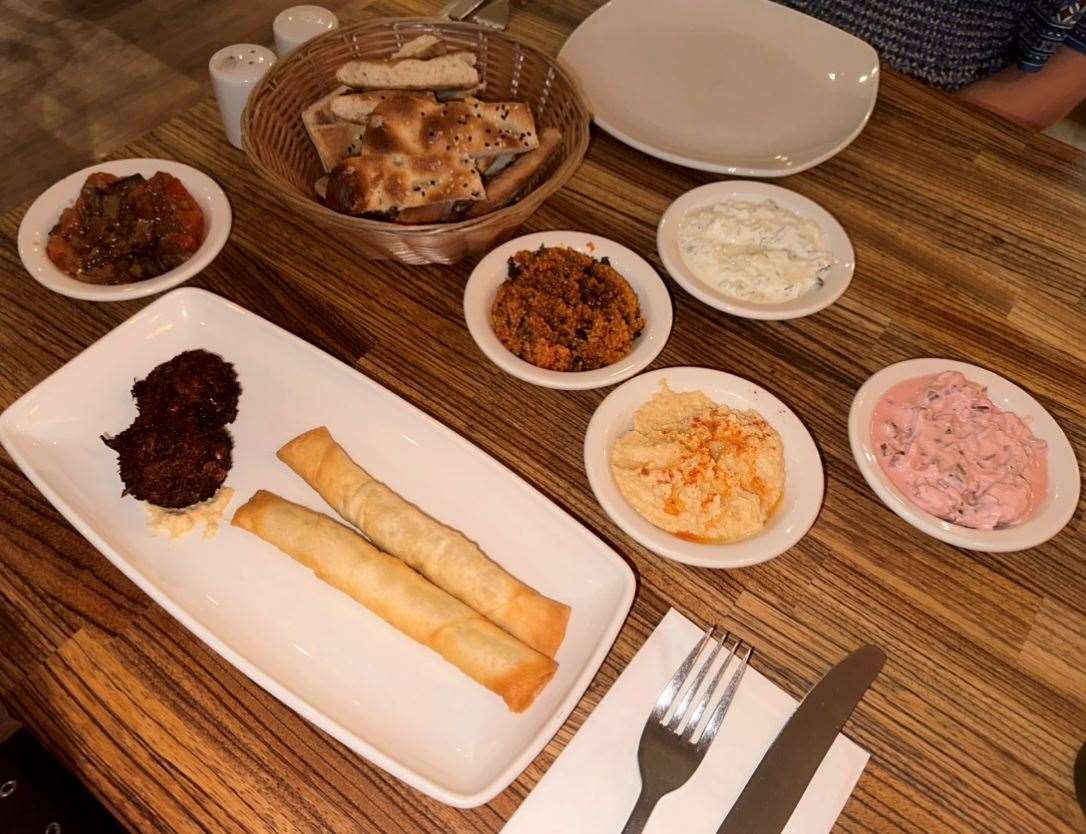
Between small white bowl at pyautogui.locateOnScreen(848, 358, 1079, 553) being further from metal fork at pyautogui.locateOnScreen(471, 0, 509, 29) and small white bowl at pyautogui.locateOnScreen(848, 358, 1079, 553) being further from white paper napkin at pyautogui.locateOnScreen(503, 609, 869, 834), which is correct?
metal fork at pyautogui.locateOnScreen(471, 0, 509, 29)

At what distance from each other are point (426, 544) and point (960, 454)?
38.4 inches

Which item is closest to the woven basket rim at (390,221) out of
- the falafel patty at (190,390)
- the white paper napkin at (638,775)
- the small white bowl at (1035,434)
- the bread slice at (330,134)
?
the bread slice at (330,134)

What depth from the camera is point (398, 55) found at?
1756 millimetres

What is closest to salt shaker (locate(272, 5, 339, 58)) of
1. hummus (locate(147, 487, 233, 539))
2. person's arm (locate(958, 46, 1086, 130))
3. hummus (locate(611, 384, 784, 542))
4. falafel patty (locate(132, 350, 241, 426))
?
falafel patty (locate(132, 350, 241, 426))

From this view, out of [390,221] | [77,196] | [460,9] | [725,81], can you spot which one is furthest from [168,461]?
[725,81]

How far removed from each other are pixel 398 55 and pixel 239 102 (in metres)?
0.39

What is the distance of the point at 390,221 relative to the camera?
5.21 ft

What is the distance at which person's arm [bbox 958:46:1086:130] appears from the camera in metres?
2.51

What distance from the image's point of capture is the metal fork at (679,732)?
1.11m

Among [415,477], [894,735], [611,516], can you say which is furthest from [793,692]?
[415,477]

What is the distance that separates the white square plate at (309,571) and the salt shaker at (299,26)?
78cm

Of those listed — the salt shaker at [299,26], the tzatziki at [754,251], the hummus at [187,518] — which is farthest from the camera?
the salt shaker at [299,26]

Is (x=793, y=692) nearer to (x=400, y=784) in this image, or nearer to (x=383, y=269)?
(x=400, y=784)

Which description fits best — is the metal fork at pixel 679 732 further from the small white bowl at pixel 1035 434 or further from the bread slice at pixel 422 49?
the bread slice at pixel 422 49
